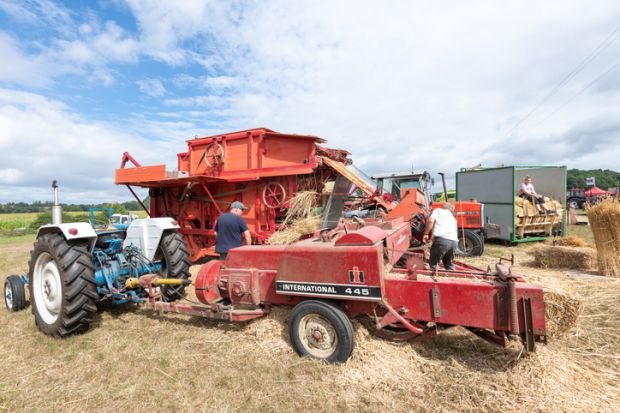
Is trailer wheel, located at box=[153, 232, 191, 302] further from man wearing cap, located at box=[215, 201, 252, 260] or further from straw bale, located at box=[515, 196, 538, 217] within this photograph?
straw bale, located at box=[515, 196, 538, 217]

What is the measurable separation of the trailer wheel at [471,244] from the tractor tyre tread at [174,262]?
6430 millimetres

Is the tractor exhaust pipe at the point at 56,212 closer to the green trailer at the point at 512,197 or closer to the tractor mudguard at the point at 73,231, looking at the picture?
the tractor mudguard at the point at 73,231

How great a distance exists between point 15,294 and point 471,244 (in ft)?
29.4

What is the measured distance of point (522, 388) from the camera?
8.10ft

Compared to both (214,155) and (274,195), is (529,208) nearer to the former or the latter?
(274,195)

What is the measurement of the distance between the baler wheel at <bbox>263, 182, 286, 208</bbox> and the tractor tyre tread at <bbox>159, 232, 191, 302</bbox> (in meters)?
2.80

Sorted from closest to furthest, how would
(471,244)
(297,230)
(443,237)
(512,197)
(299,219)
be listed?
(443,237) → (297,230) → (299,219) → (471,244) → (512,197)

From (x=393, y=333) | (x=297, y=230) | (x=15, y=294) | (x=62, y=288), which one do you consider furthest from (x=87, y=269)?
(x=297, y=230)

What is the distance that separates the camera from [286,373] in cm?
289

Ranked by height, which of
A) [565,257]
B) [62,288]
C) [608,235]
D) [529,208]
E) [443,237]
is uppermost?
[529,208]

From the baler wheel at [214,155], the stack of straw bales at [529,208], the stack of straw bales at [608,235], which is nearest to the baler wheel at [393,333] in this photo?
the stack of straw bales at [608,235]

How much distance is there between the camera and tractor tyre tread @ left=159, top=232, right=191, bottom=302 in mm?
4688

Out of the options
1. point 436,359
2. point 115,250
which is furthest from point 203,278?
point 436,359

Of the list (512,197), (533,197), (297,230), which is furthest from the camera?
(533,197)
